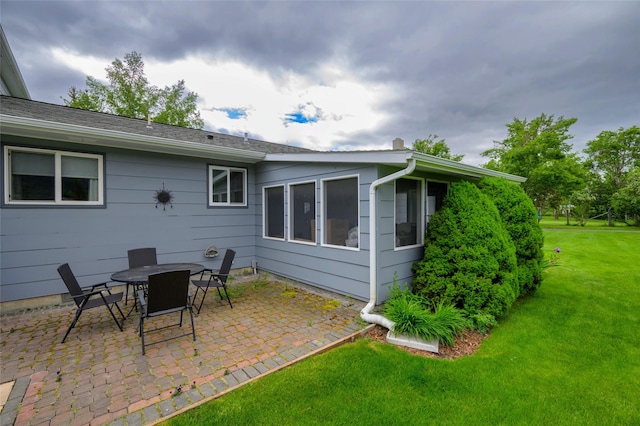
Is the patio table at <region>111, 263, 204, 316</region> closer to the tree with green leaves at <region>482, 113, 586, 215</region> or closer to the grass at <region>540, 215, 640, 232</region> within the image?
the tree with green leaves at <region>482, 113, 586, 215</region>

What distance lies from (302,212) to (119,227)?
342 centimetres

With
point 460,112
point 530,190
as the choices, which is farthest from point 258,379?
point 530,190

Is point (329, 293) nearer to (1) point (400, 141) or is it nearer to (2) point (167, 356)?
(2) point (167, 356)

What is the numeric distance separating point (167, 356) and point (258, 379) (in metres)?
1.16

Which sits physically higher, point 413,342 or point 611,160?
point 611,160

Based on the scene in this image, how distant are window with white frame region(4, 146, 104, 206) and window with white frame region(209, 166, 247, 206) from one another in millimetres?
1973

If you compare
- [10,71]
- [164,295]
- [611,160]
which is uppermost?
[611,160]

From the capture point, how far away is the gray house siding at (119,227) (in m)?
4.21

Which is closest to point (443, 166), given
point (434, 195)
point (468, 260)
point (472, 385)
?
point (434, 195)

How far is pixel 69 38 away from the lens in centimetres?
894

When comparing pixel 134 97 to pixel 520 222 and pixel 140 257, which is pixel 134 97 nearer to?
pixel 140 257

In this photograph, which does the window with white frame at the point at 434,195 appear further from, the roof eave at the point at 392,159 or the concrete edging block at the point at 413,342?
the concrete edging block at the point at 413,342

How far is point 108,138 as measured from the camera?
432cm

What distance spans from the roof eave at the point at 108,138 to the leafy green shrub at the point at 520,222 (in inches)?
188
